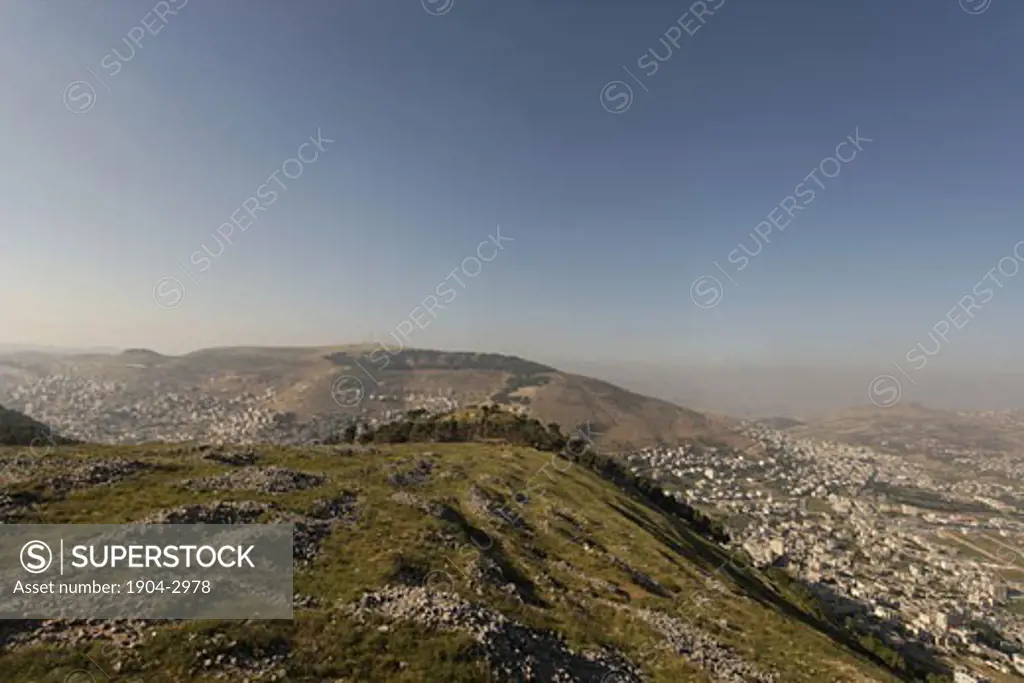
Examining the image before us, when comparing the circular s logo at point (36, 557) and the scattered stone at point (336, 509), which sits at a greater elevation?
the circular s logo at point (36, 557)

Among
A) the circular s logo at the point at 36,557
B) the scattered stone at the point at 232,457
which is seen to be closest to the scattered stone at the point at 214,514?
the circular s logo at the point at 36,557

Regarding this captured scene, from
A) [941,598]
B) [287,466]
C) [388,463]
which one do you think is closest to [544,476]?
[388,463]

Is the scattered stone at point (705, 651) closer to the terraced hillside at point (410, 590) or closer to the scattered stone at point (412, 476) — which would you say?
the terraced hillside at point (410, 590)

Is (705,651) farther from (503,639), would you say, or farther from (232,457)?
(232,457)

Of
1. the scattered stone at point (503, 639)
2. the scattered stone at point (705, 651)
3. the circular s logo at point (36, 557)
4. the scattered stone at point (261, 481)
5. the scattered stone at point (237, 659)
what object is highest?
the scattered stone at point (261, 481)

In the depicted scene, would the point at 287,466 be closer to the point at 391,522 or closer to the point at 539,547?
the point at 391,522

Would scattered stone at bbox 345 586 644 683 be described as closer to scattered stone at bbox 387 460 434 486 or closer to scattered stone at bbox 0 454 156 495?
scattered stone at bbox 387 460 434 486

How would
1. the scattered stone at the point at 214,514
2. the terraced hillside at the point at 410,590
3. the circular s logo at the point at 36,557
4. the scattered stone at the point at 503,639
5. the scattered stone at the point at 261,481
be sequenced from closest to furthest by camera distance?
the terraced hillside at the point at 410,590 < the scattered stone at the point at 503,639 < the circular s logo at the point at 36,557 < the scattered stone at the point at 214,514 < the scattered stone at the point at 261,481
